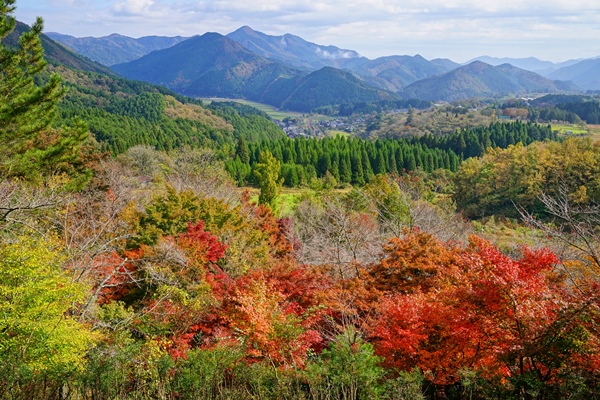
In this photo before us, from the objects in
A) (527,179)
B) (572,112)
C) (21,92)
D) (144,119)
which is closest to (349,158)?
(527,179)

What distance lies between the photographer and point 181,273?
43.3 ft

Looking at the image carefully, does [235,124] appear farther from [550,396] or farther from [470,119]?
[550,396]

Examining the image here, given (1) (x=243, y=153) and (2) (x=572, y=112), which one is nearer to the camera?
(1) (x=243, y=153)

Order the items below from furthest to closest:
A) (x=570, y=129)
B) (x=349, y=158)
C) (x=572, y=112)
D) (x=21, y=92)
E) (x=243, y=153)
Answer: (x=572, y=112) → (x=570, y=129) → (x=243, y=153) → (x=349, y=158) → (x=21, y=92)

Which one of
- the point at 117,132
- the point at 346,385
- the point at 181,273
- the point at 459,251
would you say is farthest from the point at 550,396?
the point at 117,132

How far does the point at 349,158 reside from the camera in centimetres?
5894

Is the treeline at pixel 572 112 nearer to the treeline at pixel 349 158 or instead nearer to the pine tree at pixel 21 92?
the treeline at pixel 349 158

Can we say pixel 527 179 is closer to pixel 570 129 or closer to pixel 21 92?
pixel 21 92

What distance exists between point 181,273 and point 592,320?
10831 mm

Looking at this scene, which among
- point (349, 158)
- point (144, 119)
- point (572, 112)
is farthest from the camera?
point (572, 112)

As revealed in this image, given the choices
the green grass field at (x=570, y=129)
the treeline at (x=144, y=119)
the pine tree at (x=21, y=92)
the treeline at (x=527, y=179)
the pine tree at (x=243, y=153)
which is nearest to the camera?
the pine tree at (x=21, y=92)

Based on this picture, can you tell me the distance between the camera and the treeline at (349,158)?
55.7 m

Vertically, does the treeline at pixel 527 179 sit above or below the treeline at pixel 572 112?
below

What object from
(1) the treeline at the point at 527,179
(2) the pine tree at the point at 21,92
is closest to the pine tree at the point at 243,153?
(1) the treeline at the point at 527,179
